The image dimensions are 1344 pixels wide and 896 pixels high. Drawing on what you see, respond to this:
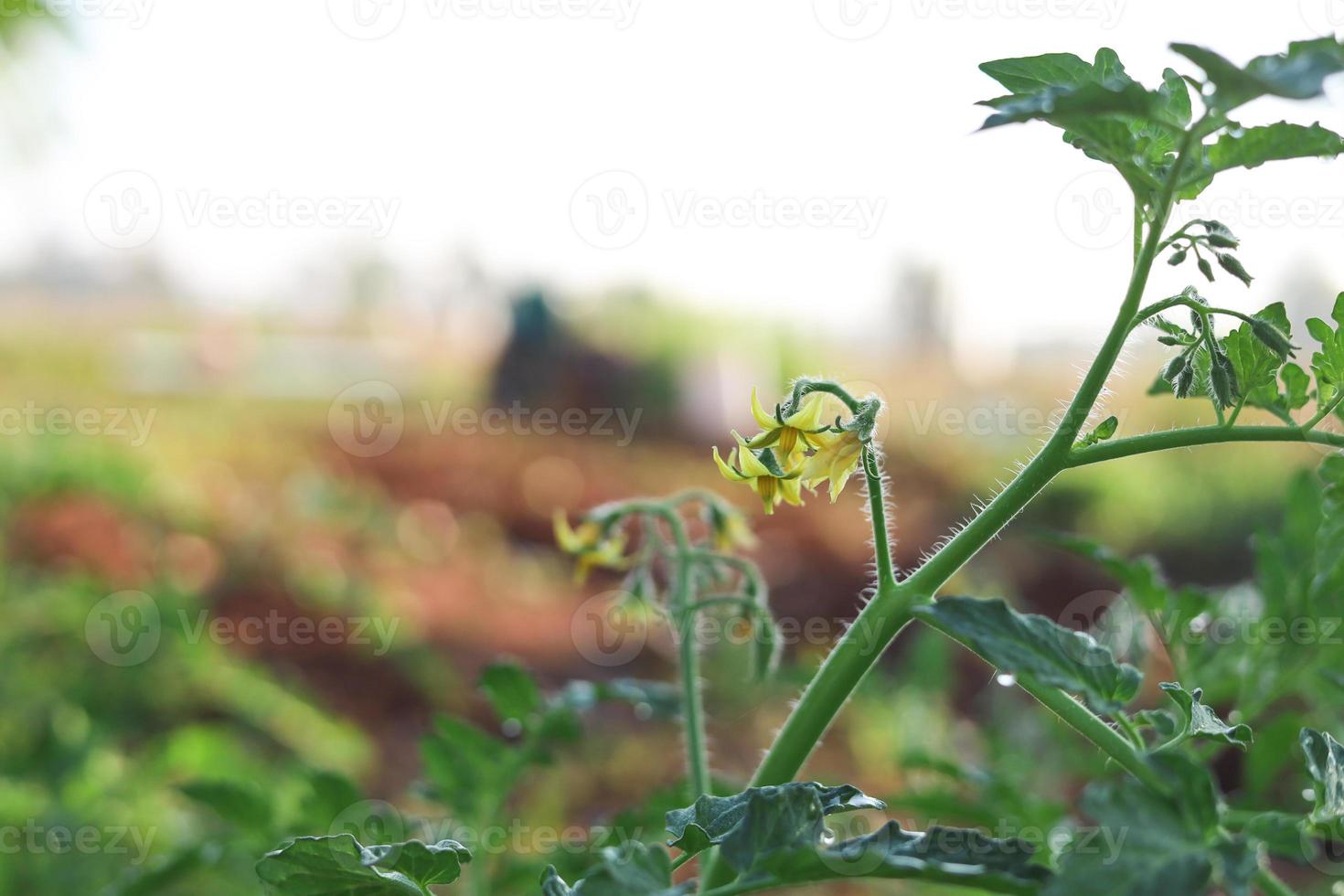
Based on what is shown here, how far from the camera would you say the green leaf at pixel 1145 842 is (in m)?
0.31

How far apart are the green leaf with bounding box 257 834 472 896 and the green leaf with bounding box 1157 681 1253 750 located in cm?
28

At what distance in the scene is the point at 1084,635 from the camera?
38cm

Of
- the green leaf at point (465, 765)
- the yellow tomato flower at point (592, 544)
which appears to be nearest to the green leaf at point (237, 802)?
the green leaf at point (465, 765)

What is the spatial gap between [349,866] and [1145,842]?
0.94ft

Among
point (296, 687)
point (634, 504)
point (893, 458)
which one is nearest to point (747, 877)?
point (634, 504)

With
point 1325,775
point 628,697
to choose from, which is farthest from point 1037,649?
point 628,697

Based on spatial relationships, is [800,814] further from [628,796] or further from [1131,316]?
[628,796]

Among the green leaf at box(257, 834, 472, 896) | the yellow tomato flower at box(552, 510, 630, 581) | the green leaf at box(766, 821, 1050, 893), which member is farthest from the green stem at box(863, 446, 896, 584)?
the yellow tomato flower at box(552, 510, 630, 581)

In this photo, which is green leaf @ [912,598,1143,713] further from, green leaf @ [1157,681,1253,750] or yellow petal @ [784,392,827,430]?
yellow petal @ [784,392,827,430]

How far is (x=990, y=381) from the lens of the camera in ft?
20.0

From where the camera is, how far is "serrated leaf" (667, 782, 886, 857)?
37 cm

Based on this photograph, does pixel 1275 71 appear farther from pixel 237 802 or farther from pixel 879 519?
pixel 237 802

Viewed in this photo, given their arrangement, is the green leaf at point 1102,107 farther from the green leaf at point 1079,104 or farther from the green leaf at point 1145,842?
the green leaf at point 1145,842

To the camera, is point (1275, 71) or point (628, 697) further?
point (628, 697)
